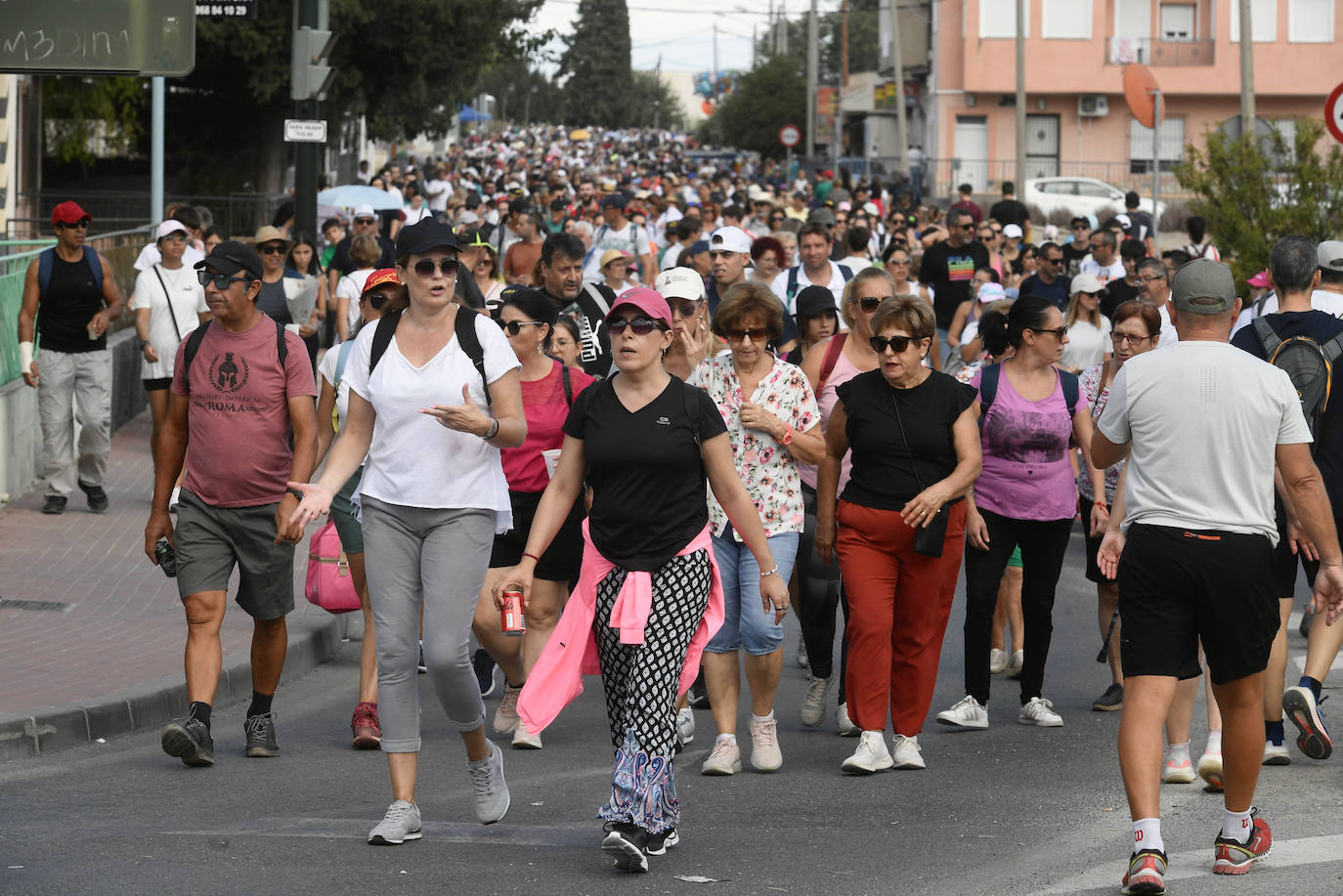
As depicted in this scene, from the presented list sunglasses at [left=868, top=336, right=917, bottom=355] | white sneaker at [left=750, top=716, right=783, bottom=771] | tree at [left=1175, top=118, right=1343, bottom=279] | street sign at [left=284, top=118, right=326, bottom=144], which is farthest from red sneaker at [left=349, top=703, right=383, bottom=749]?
tree at [left=1175, top=118, right=1343, bottom=279]

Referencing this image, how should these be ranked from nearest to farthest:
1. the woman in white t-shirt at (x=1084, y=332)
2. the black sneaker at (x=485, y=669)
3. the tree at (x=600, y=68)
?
1. the black sneaker at (x=485, y=669)
2. the woman in white t-shirt at (x=1084, y=332)
3. the tree at (x=600, y=68)

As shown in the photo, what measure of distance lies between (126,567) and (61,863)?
5771 millimetres

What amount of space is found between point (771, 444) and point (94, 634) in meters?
3.92

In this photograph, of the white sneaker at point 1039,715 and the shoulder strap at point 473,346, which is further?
the white sneaker at point 1039,715

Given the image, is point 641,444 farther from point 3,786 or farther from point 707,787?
point 3,786

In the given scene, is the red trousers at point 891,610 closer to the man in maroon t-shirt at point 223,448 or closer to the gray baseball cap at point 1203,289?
the gray baseball cap at point 1203,289

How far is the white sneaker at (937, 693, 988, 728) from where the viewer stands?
27.3 ft

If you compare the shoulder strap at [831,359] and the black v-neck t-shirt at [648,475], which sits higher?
the shoulder strap at [831,359]

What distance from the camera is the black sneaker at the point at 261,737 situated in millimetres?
7660

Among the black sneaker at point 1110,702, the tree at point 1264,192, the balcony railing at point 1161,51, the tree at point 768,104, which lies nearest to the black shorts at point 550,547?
the black sneaker at point 1110,702

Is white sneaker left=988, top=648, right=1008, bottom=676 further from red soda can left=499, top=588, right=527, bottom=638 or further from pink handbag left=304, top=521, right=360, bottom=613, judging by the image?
red soda can left=499, top=588, right=527, bottom=638

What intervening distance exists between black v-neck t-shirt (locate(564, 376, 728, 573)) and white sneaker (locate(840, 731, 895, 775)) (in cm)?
146

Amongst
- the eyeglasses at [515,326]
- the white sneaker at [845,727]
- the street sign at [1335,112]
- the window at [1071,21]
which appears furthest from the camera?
the window at [1071,21]

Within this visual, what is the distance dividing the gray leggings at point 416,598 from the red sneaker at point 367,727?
1536mm
